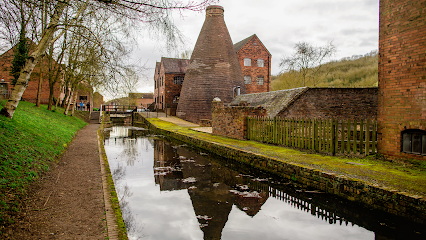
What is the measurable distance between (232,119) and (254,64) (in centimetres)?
2209

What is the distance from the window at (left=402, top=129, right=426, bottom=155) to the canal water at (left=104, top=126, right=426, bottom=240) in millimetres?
2519

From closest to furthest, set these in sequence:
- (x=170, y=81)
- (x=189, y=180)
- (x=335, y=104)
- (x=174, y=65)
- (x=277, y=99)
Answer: (x=189, y=180) → (x=335, y=104) → (x=277, y=99) → (x=170, y=81) → (x=174, y=65)

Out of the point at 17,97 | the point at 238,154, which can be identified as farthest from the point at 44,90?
the point at 238,154

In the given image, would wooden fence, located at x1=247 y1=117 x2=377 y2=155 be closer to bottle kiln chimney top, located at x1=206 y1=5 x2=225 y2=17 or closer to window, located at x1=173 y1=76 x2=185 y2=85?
bottle kiln chimney top, located at x1=206 y1=5 x2=225 y2=17

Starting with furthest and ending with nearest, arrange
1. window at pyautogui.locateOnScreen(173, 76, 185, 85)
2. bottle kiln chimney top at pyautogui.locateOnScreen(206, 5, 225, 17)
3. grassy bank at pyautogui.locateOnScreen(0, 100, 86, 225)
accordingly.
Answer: window at pyautogui.locateOnScreen(173, 76, 185, 85)
bottle kiln chimney top at pyautogui.locateOnScreen(206, 5, 225, 17)
grassy bank at pyautogui.locateOnScreen(0, 100, 86, 225)

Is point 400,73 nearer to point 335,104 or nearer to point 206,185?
point 206,185

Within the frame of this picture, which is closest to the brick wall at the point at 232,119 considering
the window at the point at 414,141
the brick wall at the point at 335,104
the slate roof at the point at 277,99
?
the slate roof at the point at 277,99

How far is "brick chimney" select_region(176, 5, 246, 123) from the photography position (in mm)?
24891

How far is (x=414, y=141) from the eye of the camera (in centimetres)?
617

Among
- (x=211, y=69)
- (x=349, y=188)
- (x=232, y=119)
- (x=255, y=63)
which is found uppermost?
(x=255, y=63)

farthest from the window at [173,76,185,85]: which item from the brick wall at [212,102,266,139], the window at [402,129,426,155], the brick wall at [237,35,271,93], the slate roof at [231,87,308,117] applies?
the window at [402,129,426,155]

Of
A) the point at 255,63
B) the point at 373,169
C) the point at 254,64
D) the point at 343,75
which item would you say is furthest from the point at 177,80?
the point at 373,169

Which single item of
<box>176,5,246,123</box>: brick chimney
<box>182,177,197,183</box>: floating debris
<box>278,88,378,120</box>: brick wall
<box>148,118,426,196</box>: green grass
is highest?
<box>176,5,246,123</box>: brick chimney

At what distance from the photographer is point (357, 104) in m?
14.1
